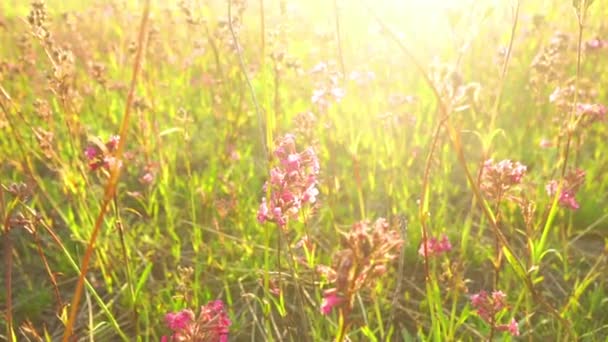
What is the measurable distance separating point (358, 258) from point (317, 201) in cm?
128

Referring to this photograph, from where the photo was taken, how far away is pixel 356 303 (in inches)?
87.2

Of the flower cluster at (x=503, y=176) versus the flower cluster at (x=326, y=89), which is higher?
the flower cluster at (x=326, y=89)

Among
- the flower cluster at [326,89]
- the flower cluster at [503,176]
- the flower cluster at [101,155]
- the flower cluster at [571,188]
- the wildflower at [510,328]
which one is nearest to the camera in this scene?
the flower cluster at [101,155]

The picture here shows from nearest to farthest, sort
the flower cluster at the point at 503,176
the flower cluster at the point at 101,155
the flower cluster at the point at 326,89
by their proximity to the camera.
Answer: the flower cluster at the point at 101,155 → the flower cluster at the point at 503,176 → the flower cluster at the point at 326,89

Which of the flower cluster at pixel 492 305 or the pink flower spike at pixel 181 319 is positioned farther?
the flower cluster at pixel 492 305

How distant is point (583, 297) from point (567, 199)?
0.63 m

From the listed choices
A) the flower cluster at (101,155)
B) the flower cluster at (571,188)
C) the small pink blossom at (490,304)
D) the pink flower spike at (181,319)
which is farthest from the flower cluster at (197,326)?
the flower cluster at (571,188)

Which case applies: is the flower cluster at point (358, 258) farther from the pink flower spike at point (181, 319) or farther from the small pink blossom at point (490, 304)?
the small pink blossom at point (490, 304)

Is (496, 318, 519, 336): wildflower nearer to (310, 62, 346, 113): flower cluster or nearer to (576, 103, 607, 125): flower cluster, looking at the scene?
(576, 103, 607, 125): flower cluster

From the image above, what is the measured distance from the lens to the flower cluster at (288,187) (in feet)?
4.96

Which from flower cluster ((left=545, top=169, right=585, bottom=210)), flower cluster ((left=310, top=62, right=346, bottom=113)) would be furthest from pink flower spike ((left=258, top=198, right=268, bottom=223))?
flower cluster ((left=310, top=62, right=346, bottom=113))

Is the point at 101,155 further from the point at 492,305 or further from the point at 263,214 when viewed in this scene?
the point at 492,305

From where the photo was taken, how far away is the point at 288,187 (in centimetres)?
153

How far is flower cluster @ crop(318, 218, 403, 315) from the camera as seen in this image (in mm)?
1012
